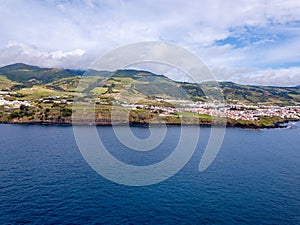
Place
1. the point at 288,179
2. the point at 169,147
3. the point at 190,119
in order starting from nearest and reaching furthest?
the point at 288,179
the point at 169,147
the point at 190,119

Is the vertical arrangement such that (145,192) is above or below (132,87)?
below

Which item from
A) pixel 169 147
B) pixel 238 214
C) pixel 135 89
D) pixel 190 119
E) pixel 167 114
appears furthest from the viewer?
pixel 135 89

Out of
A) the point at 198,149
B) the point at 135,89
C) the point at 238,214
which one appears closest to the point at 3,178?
the point at 238,214

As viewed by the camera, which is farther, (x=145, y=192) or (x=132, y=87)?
(x=132, y=87)

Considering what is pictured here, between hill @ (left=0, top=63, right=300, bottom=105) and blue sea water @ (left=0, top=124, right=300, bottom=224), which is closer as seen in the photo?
blue sea water @ (left=0, top=124, right=300, bottom=224)

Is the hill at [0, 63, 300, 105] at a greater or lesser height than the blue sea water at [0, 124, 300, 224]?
greater

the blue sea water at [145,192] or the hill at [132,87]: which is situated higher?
the hill at [132,87]

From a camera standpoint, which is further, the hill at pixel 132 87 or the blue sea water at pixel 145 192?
the hill at pixel 132 87

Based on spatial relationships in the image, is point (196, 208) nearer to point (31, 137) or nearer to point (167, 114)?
point (31, 137)
